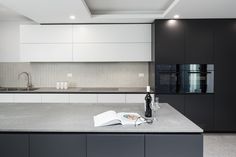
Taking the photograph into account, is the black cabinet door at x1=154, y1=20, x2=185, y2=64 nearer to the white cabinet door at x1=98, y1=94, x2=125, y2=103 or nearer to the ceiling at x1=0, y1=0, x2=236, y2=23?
the ceiling at x1=0, y1=0, x2=236, y2=23

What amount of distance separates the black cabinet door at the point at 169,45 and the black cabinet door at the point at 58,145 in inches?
107

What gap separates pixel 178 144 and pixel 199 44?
9.49ft

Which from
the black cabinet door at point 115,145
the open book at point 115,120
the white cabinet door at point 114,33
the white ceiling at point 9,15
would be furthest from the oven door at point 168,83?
the white ceiling at point 9,15

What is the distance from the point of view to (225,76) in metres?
3.98

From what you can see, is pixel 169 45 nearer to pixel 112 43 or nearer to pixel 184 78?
pixel 184 78

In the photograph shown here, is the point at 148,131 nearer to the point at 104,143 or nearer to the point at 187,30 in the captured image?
the point at 104,143

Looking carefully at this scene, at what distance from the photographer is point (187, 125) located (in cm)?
165

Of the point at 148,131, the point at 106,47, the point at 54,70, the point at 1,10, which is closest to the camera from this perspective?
the point at 148,131

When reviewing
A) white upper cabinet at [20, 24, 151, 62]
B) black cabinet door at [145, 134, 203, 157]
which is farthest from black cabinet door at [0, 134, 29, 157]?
white upper cabinet at [20, 24, 151, 62]

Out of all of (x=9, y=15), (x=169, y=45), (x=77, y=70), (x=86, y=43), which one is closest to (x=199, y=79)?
(x=169, y=45)

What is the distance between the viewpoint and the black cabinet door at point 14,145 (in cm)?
161

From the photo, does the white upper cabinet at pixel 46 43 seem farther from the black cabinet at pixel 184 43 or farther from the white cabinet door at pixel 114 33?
the black cabinet at pixel 184 43

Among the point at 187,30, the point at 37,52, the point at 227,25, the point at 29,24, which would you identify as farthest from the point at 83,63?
the point at 227,25

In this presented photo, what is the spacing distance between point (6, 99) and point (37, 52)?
1.12m
